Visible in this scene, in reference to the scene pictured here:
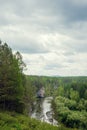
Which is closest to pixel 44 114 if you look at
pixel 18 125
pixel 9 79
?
pixel 9 79

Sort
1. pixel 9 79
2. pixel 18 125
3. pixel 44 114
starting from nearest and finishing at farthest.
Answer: pixel 18 125, pixel 9 79, pixel 44 114

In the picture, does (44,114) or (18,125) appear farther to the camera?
(44,114)

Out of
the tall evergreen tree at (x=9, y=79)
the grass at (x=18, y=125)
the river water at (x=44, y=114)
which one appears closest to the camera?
the grass at (x=18, y=125)

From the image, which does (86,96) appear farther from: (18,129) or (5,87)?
(18,129)

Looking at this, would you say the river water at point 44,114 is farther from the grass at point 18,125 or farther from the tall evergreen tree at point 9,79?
the grass at point 18,125

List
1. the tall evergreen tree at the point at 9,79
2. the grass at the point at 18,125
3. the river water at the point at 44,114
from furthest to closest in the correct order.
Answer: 1. the river water at the point at 44,114
2. the tall evergreen tree at the point at 9,79
3. the grass at the point at 18,125

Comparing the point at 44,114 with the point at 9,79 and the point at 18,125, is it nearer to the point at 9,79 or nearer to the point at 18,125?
the point at 9,79

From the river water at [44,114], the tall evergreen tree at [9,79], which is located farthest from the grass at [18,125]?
the river water at [44,114]

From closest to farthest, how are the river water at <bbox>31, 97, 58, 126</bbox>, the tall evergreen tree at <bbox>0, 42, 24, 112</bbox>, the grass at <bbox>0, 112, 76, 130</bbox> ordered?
the grass at <bbox>0, 112, 76, 130</bbox>, the tall evergreen tree at <bbox>0, 42, 24, 112</bbox>, the river water at <bbox>31, 97, 58, 126</bbox>

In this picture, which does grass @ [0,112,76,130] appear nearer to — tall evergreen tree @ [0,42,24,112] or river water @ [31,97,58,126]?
tall evergreen tree @ [0,42,24,112]

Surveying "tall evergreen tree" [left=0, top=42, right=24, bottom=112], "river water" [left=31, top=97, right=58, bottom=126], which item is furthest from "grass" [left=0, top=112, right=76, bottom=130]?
"river water" [left=31, top=97, right=58, bottom=126]

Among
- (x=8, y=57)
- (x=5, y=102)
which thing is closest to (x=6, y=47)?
(x=8, y=57)
